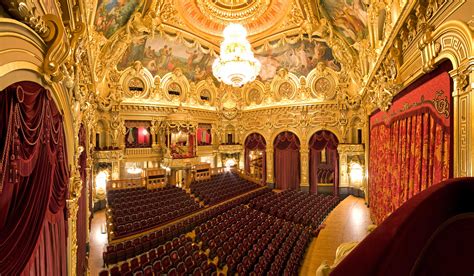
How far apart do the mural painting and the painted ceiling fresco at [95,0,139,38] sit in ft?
29.3

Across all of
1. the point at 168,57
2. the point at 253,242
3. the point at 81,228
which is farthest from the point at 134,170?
the point at 253,242

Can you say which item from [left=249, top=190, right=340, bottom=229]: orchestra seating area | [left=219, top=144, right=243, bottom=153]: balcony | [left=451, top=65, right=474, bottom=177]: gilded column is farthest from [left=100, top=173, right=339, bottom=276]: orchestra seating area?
[left=219, top=144, right=243, bottom=153]: balcony

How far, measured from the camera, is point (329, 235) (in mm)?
9117

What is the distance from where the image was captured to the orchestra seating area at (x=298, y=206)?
34.5ft

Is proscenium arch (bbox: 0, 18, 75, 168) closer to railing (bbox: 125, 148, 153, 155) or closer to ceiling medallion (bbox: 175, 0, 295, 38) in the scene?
ceiling medallion (bbox: 175, 0, 295, 38)

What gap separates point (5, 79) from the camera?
1897 mm

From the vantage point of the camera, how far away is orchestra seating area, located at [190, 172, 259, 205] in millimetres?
12231

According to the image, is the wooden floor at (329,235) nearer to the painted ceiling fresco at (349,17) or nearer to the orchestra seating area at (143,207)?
the orchestra seating area at (143,207)

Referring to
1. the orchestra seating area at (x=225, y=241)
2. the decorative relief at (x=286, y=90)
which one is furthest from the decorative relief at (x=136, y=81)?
the decorative relief at (x=286, y=90)

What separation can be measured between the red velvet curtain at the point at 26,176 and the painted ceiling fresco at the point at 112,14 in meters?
7.92

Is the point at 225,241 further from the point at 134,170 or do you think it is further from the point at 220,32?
the point at 220,32

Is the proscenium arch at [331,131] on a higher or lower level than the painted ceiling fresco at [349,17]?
lower

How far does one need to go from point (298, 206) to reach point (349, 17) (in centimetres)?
904

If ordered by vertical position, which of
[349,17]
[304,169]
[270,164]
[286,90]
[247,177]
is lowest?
[247,177]
